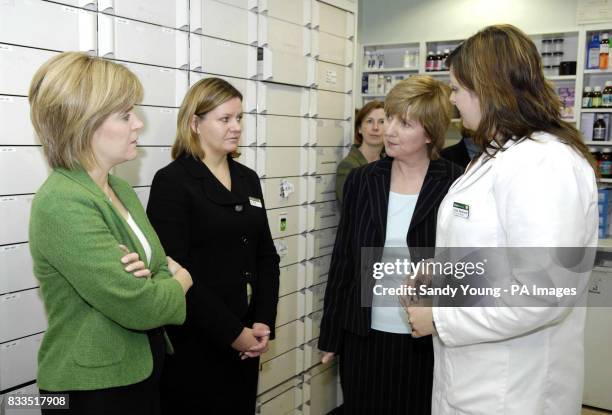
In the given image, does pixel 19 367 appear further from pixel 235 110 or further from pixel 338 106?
pixel 338 106

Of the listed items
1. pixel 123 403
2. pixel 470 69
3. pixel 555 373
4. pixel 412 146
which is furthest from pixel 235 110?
pixel 555 373

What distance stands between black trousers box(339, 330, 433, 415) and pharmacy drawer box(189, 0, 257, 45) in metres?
1.37

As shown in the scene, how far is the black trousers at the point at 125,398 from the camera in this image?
123 centimetres

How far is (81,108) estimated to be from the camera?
1.23 meters

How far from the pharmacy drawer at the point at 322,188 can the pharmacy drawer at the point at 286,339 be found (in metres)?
0.70

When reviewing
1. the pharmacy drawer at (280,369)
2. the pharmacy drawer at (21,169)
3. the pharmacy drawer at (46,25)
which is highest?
the pharmacy drawer at (46,25)

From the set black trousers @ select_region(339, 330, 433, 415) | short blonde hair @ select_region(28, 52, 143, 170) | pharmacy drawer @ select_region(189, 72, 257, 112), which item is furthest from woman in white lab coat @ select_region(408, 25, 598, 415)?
pharmacy drawer @ select_region(189, 72, 257, 112)

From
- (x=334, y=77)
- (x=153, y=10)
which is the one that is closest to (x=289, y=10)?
(x=334, y=77)

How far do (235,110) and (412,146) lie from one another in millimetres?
680

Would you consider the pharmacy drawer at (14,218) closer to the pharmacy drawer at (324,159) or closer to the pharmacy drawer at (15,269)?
the pharmacy drawer at (15,269)

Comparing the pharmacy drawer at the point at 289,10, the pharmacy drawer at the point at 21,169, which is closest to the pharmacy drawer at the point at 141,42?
the pharmacy drawer at the point at 21,169

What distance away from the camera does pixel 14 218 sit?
5.29ft

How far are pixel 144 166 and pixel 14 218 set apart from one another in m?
0.52

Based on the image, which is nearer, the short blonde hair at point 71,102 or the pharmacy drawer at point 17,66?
the short blonde hair at point 71,102
